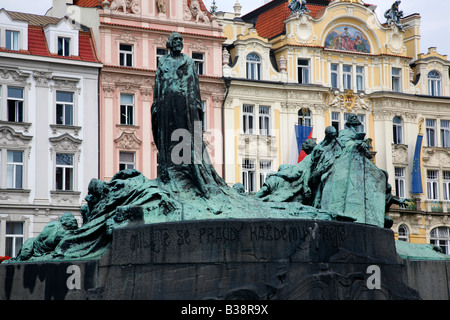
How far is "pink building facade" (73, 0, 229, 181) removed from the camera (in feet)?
121

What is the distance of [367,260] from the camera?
44.8 ft

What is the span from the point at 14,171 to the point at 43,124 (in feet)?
6.35

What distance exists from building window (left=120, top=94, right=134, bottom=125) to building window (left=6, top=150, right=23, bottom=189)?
428 cm

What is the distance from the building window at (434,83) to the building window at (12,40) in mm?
17986

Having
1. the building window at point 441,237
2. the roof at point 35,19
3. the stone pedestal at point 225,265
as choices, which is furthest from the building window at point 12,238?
the stone pedestal at point 225,265

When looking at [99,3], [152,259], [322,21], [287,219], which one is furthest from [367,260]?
[322,21]

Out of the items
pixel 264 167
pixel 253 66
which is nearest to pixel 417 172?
pixel 264 167

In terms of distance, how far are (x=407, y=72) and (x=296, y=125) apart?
6.89 m

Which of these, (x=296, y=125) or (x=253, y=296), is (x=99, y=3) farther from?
(x=253, y=296)

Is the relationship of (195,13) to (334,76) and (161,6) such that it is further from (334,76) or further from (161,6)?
(334,76)

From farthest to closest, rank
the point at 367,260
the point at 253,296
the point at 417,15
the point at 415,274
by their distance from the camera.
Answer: the point at 417,15 < the point at 415,274 < the point at 367,260 < the point at 253,296

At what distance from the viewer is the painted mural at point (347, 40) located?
41.9 m

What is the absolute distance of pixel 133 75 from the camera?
3734 cm

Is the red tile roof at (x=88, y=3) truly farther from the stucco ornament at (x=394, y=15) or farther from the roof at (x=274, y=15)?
the stucco ornament at (x=394, y=15)
